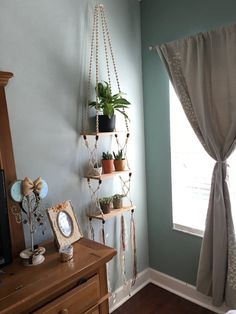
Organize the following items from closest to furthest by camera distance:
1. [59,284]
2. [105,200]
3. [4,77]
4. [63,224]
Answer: [59,284], [4,77], [63,224], [105,200]

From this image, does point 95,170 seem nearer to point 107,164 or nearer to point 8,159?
point 107,164

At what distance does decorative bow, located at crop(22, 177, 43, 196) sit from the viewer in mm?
1356

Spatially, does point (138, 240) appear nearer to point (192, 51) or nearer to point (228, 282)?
point (228, 282)

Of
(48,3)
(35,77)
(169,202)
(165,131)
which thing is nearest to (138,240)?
(169,202)

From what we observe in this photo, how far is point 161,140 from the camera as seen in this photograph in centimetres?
223

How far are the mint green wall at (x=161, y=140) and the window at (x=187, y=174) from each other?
0.05 metres

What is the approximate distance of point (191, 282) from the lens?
2145 mm

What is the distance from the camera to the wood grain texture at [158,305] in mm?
2035

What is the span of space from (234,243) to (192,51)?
139 centimetres

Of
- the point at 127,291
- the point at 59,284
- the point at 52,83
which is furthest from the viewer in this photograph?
the point at 127,291

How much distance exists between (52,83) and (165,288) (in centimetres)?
199

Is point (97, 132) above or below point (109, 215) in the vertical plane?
above

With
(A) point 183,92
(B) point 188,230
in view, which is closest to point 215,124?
(A) point 183,92

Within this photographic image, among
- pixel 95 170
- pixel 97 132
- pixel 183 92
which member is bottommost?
pixel 95 170
